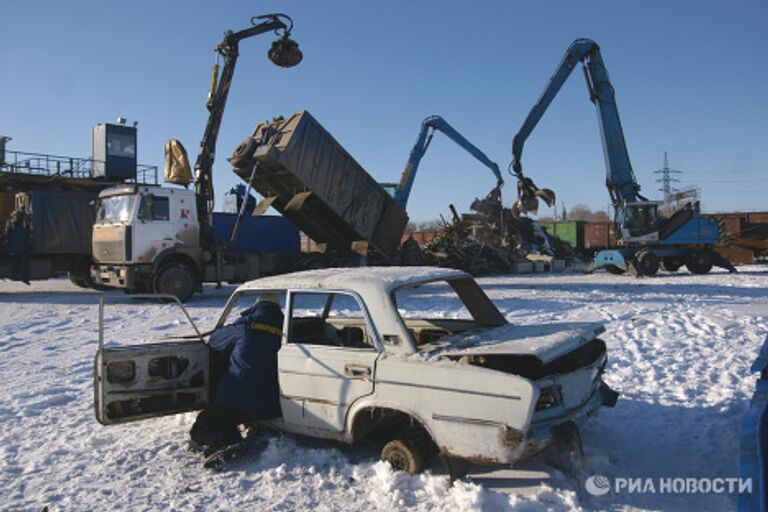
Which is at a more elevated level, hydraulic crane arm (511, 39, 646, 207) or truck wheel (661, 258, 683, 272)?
hydraulic crane arm (511, 39, 646, 207)

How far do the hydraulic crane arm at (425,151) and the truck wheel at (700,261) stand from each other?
8.98 meters

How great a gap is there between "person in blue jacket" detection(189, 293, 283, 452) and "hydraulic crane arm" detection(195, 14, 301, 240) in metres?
11.1

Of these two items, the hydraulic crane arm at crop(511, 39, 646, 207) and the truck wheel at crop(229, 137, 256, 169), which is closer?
the truck wheel at crop(229, 137, 256, 169)

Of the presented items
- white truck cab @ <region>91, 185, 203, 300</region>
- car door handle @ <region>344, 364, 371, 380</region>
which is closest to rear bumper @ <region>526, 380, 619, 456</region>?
car door handle @ <region>344, 364, 371, 380</region>

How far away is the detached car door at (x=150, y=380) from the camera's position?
168 inches

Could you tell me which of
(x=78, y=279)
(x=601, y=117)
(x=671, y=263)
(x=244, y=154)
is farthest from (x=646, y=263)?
(x=78, y=279)

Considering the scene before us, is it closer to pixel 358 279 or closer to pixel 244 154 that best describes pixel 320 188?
pixel 244 154

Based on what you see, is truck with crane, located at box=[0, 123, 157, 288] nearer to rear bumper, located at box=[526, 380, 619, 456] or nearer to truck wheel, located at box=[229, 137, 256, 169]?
truck wheel, located at box=[229, 137, 256, 169]

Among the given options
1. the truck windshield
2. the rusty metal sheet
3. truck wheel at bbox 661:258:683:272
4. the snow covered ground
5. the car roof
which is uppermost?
the rusty metal sheet

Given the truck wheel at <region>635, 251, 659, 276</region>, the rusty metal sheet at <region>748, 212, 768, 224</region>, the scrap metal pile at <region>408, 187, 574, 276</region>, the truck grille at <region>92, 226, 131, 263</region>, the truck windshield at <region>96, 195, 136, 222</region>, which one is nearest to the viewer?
the truck grille at <region>92, 226, 131, 263</region>

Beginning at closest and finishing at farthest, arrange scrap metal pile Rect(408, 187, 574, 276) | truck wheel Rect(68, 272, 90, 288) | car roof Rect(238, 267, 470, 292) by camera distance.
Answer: car roof Rect(238, 267, 470, 292)
truck wheel Rect(68, 272, 90, 288)
scrap metal pile Rect(408, 187, 574, 276)

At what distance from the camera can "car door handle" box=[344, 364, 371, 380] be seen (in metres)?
3.92

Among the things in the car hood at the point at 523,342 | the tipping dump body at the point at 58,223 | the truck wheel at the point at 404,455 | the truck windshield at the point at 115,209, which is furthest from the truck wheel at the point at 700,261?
the truck wheel at the point at 404,455

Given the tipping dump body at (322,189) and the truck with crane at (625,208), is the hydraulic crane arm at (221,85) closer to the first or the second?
the tipping dump body at (322,189)
